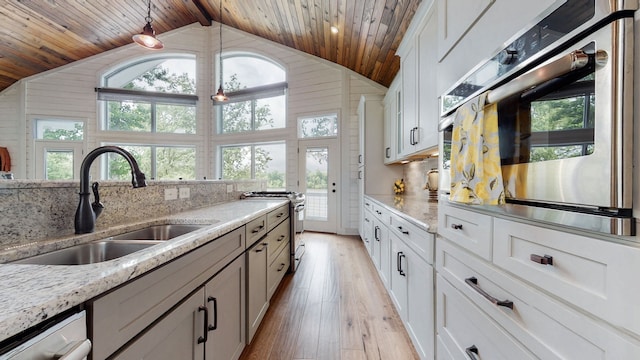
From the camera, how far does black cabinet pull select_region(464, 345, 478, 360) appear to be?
2.90 ft

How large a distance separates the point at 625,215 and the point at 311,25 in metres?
4.39

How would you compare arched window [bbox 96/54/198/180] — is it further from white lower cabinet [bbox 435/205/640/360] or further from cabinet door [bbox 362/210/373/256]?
white lower cabinet [bbox 435/205/640/360]

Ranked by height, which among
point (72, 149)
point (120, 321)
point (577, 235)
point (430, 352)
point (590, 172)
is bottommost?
point (430, 352)

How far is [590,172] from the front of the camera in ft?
1.62

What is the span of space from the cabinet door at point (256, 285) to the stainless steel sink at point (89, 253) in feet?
2.03

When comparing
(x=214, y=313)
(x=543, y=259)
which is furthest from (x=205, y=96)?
(x=543, y=259)

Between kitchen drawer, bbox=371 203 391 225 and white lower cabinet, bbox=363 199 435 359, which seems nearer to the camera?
white lower cabinet, bbox=363 199 435 359

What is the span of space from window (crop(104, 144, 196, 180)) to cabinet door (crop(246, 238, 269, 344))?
15.2 feet

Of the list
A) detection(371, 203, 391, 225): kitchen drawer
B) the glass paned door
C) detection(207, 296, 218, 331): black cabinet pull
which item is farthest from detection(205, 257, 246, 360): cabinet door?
the glass paned door

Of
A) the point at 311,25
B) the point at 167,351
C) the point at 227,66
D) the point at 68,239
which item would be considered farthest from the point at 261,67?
the point at 167,351

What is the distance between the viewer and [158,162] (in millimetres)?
5492

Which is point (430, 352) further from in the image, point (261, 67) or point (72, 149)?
point (72, 149)

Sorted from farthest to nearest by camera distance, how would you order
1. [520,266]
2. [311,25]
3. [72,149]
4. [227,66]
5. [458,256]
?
[227,66]
[72,149]
[311,25]
[458,256]
[520,266]

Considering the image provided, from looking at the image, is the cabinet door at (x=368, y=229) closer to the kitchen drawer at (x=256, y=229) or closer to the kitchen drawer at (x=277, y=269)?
the kitchen drawer at (x=277, y=269)
